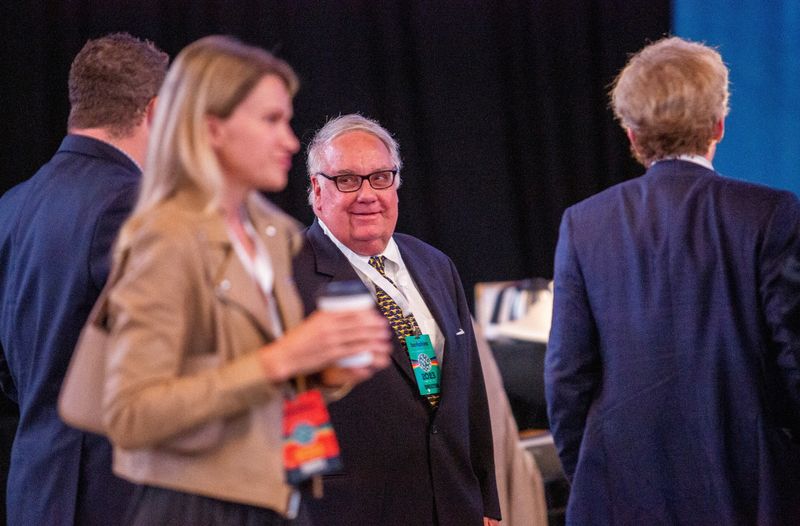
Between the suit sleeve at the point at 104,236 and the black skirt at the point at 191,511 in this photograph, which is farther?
the suit sleeve at the point at 104,236

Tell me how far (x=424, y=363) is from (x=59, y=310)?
2.85 ft

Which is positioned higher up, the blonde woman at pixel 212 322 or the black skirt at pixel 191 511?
the blonde woman at pixel 212 322

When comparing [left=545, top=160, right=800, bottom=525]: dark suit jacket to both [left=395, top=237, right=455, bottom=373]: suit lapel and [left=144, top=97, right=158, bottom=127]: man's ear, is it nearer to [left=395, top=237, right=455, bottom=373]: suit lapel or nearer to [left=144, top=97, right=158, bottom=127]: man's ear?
[left=395, top=237, right=455, bottom=373]: suit lapel

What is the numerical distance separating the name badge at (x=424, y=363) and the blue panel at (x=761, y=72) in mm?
2727

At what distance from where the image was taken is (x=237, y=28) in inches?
163

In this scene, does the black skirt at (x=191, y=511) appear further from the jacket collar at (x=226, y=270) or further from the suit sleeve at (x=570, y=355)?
the suit sleeve at (x=570, y=355)

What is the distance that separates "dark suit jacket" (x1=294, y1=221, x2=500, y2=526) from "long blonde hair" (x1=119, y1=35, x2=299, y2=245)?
1.12 m

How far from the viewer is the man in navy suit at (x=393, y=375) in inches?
94.7

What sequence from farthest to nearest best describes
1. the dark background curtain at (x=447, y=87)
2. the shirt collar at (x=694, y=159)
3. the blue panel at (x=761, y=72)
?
the blue panel at (x=761, y=72), the dark background curtain at (x=447, y=87), the shirt collar at (x=694, y=159)

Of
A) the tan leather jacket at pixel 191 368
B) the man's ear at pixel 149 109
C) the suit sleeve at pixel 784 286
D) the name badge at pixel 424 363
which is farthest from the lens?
the name badge at pixel 424 363

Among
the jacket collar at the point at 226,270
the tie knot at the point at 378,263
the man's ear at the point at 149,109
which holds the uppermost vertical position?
the man's ear at the point at 149,109

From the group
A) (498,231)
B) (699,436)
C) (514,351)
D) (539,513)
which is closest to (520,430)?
(514,351)

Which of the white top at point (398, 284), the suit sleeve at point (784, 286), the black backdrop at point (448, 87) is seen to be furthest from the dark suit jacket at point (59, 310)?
the black backdrop at point (448, 87)

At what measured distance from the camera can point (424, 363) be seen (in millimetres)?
2492
